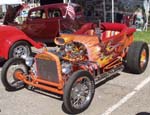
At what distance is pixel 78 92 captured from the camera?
5680 millimetres

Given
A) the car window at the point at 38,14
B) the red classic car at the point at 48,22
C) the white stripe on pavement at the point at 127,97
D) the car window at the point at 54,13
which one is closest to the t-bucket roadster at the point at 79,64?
the white stripe on pavement at the point at 127,97

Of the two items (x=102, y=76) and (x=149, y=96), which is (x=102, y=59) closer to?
(x=102, y=76)

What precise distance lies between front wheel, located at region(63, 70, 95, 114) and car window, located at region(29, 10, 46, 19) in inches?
269

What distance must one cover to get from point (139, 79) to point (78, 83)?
227 cm

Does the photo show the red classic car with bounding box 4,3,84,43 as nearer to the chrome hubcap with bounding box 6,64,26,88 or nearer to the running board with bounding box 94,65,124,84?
the running board with bounding box 94,65,124,84

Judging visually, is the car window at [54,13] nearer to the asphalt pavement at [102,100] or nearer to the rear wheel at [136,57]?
the rear wheel at [136,57]

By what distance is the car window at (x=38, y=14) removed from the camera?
12.3m

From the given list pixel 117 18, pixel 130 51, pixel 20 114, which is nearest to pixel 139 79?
pixel 130 51

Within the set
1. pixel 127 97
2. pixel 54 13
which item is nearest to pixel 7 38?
pixel 54 13

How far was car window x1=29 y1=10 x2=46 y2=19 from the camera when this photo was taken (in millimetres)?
12281

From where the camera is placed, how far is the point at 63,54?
6.48 metres

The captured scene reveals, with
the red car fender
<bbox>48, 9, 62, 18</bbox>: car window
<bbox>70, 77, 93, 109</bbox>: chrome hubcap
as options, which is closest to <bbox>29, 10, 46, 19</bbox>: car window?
<bbox>48, 9, 62, 18</bbox>: car window

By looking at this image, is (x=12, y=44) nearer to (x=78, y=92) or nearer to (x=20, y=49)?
(x=20, y=49)

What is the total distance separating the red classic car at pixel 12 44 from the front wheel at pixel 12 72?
6.98 feet
